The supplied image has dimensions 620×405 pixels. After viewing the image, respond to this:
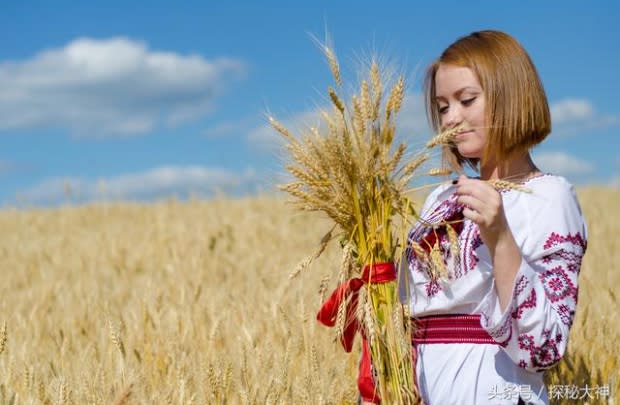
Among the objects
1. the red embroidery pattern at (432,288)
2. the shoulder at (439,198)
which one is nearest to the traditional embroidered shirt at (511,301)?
the red embroidery pattern at (432,288)

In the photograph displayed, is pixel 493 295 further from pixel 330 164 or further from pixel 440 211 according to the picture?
pixel 330 164

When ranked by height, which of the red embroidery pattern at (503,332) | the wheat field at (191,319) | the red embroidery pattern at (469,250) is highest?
the red embroidery pattern at (469,250)

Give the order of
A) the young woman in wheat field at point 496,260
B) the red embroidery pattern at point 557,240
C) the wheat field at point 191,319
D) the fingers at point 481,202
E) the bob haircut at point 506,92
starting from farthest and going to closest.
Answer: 1. the wheat field at point 191,319
2. the bob haircut at point 506,92
3. the red embroidery pattern at point 557,240
4. the young woman in wheat field at point 496,260
5. the fingers at point 481,202

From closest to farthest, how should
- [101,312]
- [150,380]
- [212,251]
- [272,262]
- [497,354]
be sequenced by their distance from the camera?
[497,354] < [150,380] < [101,312] < [272,262] < [212,251]

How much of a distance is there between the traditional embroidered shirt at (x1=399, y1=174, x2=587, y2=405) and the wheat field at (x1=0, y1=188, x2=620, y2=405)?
0.30 meters

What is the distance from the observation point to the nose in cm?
201

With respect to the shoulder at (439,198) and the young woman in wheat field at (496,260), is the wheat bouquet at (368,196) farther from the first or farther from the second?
the shoulder at (439,198)

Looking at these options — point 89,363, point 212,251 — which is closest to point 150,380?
point 89,363

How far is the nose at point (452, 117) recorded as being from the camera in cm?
201

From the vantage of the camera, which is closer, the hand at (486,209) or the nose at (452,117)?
the hand at (486,209)

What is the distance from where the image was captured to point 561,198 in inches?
77.7

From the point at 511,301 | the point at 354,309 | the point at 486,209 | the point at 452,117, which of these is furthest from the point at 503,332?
the point at 452,117

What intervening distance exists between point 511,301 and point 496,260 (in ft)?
0.35

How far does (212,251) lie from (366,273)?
3805 millimetres
